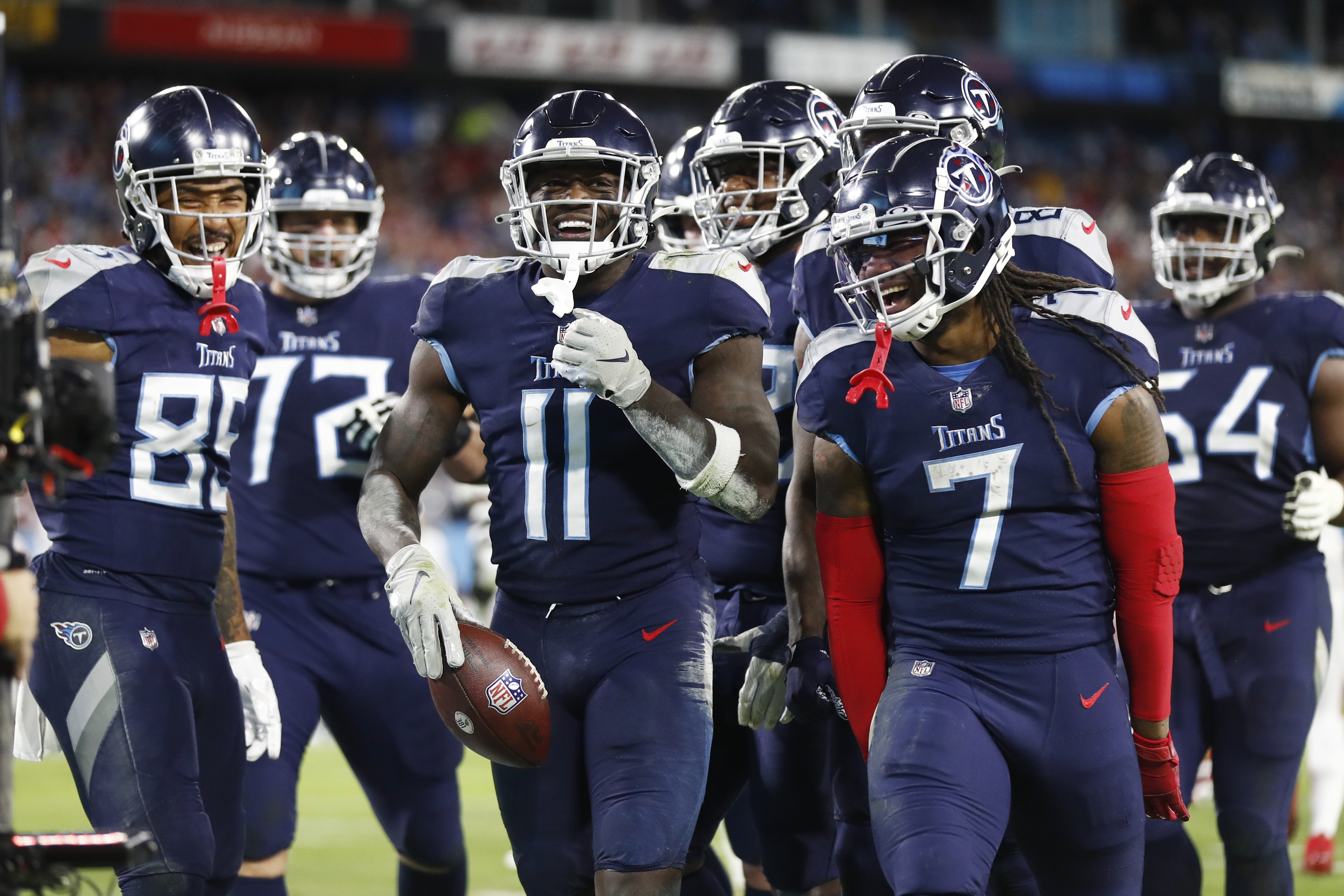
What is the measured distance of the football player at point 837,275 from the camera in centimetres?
333

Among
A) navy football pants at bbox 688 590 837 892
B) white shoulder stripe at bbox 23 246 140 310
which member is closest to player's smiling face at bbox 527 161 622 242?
white shoulder stripe at bbox 23 246 140 310

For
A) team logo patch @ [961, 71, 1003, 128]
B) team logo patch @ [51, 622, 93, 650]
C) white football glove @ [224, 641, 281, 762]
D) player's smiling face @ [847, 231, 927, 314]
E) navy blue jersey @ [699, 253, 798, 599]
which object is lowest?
white football glove @ [224, 641, 281, 762]

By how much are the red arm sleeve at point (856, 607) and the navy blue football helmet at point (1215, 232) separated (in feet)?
6.18


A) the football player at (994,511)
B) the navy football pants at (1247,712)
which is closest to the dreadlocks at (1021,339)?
the football player at (994,511)

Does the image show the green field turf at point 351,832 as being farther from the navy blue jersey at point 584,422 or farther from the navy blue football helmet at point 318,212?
the navy blue jersey at point 584,422

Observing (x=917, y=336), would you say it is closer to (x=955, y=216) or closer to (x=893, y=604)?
(x=955, y=216)

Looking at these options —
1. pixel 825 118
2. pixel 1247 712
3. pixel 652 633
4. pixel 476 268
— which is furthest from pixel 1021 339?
pixel 1247 712

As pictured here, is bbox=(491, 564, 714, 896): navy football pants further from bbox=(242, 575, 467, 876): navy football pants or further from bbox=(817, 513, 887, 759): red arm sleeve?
bbox=(242, 575, 467, 876): navy football pants

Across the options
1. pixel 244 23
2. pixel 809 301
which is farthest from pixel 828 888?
pixel 244 23

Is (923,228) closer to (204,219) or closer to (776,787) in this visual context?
(776,787)

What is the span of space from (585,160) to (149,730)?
1444 mm

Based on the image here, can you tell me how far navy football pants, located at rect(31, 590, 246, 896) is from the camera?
10.4 feet

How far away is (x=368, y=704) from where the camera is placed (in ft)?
14.0

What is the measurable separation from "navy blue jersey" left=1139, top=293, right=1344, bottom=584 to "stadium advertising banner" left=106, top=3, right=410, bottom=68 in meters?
14.5
